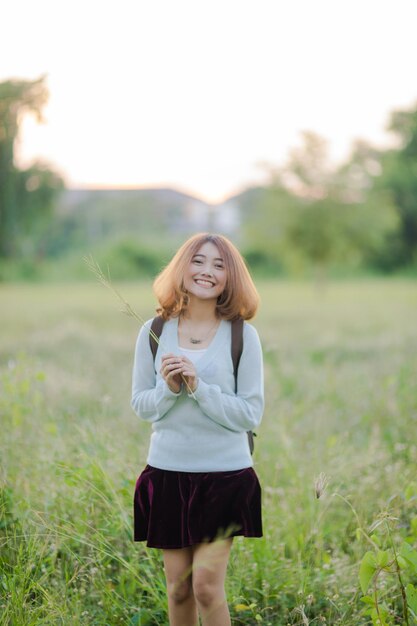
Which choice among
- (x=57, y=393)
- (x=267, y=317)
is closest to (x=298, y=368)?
(x=57, y=393)

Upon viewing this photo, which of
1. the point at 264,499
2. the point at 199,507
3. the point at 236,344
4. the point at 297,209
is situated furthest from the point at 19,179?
the point at 199,507

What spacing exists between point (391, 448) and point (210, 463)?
327 cm

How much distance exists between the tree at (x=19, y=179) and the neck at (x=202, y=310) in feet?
27.5

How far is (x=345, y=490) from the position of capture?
4797 millimetres

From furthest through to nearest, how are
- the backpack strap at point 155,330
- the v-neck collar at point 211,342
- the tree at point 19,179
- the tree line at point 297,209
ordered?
the tree line at point 297,209, the tree at point 19,179, the backpack strap at point 155,330, the v-neck collar at point 211,342

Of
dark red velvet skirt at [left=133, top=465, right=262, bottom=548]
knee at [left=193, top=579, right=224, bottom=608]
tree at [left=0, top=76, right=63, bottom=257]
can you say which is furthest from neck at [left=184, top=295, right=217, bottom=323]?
tree at [left=0, top=76, right=63, bottom=257]

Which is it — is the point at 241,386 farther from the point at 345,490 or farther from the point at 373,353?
the point at 373,353

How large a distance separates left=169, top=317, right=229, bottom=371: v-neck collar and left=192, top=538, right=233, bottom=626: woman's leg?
71cm

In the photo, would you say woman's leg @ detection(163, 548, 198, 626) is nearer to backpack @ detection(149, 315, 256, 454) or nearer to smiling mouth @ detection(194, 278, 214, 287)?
backpack @ detection(149, 315, 256, 454)

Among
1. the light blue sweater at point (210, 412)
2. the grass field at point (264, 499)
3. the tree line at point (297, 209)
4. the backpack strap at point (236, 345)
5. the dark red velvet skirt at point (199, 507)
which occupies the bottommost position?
the grass field at point (264, 499)

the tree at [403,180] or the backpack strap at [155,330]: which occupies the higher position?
the tree at [403,180]

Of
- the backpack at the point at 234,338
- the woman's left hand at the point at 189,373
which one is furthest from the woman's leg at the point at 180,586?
the woman's left hand at the point at 189,373

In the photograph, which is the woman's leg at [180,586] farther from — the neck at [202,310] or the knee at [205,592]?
the neck at [202,310]

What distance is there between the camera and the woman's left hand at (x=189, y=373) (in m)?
2.84
